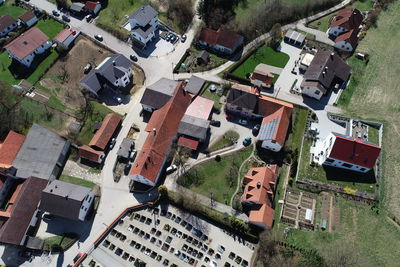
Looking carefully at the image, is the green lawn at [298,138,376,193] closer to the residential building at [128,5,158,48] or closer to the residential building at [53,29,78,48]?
the residential building at [128,5,158,48]

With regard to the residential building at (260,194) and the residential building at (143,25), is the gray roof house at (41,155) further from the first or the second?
the residential building at (260,194)

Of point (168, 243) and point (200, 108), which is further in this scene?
point (200, 108)

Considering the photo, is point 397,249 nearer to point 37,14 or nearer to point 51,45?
point 51,45

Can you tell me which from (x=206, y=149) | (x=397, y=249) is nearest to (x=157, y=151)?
(x=206, y=149)

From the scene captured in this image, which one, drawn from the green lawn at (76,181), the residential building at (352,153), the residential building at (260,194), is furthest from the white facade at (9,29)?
the residential building at (352,153)

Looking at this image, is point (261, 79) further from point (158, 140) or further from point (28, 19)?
point (28, 19)

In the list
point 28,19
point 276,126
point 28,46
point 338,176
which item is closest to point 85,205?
point 276,126
